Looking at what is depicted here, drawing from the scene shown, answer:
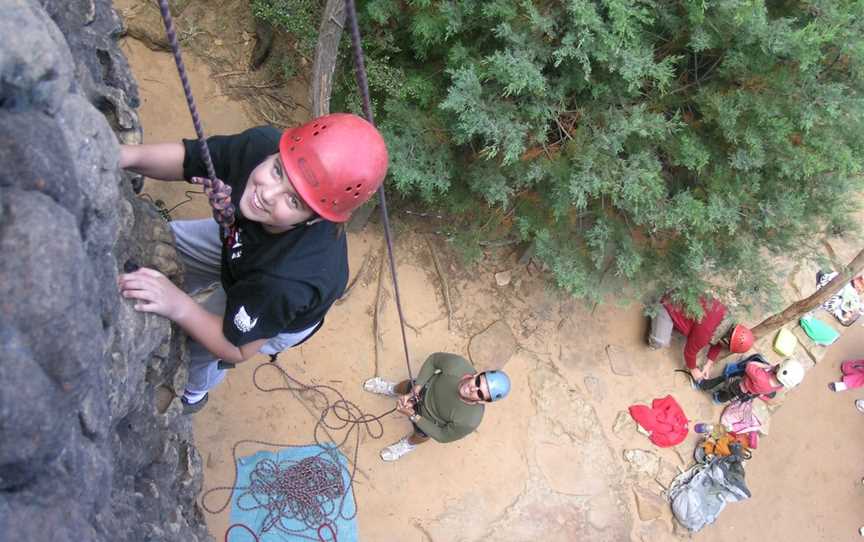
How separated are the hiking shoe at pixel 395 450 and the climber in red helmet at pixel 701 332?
2.31 metres

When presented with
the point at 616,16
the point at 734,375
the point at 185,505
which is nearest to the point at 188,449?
the point at 185,505

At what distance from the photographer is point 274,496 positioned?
3.86m

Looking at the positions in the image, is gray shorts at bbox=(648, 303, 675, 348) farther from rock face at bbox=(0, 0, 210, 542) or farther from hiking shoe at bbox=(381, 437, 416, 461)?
rock face at bbox=(0, 0, 210, 542)

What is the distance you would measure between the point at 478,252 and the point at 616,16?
1.92 metres

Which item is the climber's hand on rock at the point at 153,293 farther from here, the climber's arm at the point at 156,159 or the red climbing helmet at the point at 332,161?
the red climbing helmet at the point at 332,161

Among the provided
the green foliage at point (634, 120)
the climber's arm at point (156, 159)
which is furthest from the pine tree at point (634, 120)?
the climber's arm at point (156, 159)

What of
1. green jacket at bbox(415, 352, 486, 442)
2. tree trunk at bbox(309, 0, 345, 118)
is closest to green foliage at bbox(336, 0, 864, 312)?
tree trunk at bbox(309, 0, 345, 118)

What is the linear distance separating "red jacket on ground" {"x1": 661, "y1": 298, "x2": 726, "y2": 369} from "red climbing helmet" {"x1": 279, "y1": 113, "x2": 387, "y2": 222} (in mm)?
3852

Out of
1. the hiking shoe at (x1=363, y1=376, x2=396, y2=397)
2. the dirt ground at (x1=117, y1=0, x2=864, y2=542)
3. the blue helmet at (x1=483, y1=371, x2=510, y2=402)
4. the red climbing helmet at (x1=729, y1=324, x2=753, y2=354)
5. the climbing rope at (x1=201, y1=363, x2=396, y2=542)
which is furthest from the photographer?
the red climbing helmet at (x1=729, y1=324, x2=753, y2=354)

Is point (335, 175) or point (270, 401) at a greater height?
point (335, 175)

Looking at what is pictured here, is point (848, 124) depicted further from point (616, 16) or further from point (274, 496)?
point (274, 496)

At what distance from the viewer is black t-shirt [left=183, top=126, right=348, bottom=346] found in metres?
1.95

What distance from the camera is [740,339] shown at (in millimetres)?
5398

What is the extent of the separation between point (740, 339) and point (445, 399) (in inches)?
115
